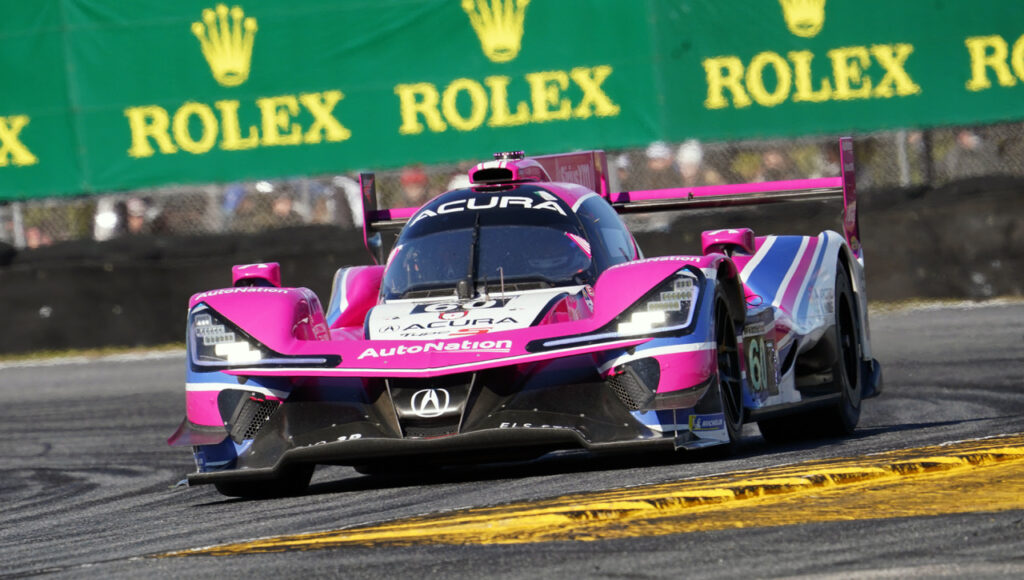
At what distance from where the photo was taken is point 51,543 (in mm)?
5805

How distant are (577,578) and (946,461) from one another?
232cm

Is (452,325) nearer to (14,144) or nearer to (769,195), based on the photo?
(769,195)

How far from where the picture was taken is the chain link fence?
15367mm

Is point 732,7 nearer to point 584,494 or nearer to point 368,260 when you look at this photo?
point 368,260

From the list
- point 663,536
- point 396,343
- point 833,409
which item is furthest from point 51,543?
point 833,409

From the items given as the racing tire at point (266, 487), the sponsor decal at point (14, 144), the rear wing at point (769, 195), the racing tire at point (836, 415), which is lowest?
the racing tire at point (836, 415)

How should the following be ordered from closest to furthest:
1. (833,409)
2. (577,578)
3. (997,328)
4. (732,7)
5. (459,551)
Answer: (577,578) → (459,551) → (833,409) → (997,328) → (732,7)

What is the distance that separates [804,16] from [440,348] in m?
9.45

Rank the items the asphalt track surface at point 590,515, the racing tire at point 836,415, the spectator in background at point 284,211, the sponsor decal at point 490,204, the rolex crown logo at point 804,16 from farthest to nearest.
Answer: the spectator in background at point 284,211 < the rolex crown logo at point 804,16 < the racing tire at point 836,415 < the sponsor decal at point 490,204 < the asphalt track surface at point 590,515

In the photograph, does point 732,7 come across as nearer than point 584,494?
No

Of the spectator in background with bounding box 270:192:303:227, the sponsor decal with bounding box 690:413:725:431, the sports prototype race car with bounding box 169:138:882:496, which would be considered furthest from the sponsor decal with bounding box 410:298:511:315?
the spectator in background with bounding box 270:192:303:227

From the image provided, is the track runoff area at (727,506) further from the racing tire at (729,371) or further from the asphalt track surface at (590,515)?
the racing tire at (729,371)

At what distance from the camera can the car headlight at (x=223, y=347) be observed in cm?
675

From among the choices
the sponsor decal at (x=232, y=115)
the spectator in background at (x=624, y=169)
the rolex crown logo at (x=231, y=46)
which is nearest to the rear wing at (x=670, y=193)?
the spectator in background at (x=624, y=169)
